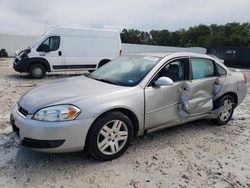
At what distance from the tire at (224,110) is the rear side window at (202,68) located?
0.55m

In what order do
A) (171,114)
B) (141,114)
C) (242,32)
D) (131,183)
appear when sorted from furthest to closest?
(242,32), (171,114), (141,114), (131,183)

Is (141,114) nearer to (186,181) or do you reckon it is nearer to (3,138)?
(186,181)

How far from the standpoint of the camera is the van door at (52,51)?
472 inches

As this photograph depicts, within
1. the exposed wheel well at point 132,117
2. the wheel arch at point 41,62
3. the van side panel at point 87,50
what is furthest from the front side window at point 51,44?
the exposed wheel well at point 132,117

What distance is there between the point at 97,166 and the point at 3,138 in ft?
5.99

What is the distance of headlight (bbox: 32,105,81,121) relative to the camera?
11.6 feet

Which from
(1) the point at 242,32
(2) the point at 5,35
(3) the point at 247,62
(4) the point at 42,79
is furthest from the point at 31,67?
(1) the point at 242,32

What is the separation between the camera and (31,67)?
39.2 ft

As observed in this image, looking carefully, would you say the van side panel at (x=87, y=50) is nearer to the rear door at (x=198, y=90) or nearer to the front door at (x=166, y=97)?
the rear door at (x=198, y=90)

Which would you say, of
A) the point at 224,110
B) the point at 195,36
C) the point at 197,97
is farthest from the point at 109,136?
the point at 195,36

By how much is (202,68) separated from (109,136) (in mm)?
2336

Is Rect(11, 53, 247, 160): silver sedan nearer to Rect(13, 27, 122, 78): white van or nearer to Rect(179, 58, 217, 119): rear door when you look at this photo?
Rect(179, 58, 217, 119): rear door

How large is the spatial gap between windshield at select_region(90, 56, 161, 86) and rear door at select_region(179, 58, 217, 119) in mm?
718

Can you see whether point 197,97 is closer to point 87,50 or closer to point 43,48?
point 43,48
